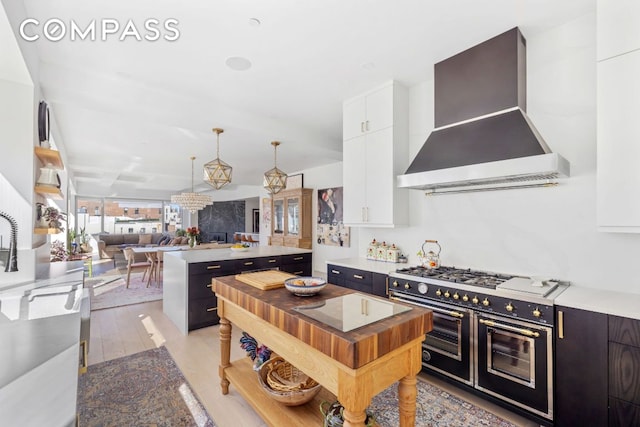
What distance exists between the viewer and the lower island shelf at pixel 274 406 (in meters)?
1.71

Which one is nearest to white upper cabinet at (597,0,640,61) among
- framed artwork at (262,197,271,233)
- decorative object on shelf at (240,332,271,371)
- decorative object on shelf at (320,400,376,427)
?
decorative object on shelf at (320,400,376,427)

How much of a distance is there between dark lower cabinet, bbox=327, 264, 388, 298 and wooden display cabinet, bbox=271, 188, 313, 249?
3.70 m

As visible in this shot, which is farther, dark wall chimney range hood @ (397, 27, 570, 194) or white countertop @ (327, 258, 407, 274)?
white countertop @ (327, 258, 407, 274)

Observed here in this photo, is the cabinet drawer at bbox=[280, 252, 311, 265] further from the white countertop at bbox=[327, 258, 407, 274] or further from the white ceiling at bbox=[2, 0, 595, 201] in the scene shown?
the white ceiling at bbox=[2, 0, 595, 201]

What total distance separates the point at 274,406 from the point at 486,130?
2.53m

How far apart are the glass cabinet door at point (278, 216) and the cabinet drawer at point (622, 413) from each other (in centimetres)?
665

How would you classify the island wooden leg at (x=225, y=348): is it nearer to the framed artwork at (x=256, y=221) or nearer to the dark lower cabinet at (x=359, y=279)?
the dark lower cabinet at (x=359, y=279)

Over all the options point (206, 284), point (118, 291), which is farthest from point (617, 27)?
point (118, 291)

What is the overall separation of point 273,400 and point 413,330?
1.10m

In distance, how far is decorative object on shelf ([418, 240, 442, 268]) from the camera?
2.94 meters

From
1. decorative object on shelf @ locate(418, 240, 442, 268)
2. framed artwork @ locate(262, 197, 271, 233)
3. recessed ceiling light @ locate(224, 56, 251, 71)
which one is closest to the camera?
recessed ceiling light @ locate(224, 56, 251, 71)

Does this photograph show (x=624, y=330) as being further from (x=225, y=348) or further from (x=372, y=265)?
(x=225, y=348)

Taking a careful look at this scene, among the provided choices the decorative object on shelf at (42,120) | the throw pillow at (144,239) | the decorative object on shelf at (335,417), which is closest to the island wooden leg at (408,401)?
the decorative object on shelf at (335,417)

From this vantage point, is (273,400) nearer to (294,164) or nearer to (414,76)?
(414,76)
